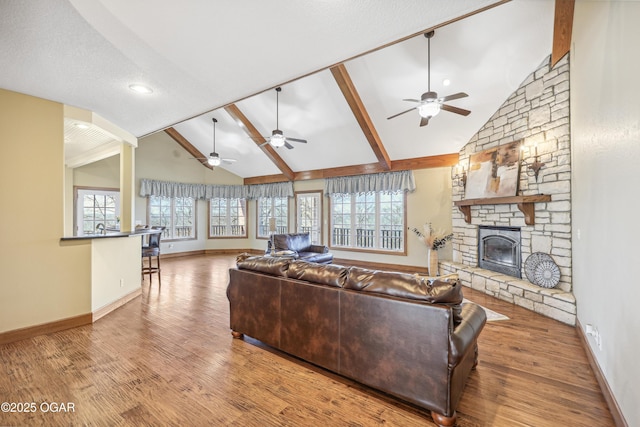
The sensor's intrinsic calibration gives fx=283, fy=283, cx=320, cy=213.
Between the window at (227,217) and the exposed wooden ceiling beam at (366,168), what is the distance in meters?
0.90

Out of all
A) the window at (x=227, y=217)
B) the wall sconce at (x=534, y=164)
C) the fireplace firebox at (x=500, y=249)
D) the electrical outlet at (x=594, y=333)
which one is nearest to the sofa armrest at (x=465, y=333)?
the electrical outlet at (x=594, y=333)

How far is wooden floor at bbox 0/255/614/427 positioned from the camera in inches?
70.5

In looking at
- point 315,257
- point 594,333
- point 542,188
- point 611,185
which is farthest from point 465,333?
point 315,257

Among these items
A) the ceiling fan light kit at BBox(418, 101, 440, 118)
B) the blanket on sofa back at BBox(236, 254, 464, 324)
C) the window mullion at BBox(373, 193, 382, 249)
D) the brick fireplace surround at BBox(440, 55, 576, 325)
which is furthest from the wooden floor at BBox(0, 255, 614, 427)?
the window mullion at BBox(373, 193, 382, 249)

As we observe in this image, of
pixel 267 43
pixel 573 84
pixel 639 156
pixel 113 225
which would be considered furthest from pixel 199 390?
pixel 113 225

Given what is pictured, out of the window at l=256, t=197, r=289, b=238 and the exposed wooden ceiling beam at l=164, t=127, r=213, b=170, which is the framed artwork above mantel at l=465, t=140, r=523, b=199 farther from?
the exposed wooden ceiling beam at l=164, t=127, r=213, b=170

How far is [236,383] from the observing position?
2.14 m

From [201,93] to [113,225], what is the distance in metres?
6.12

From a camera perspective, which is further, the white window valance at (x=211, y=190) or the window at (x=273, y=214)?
the window at (x=273, y=214)

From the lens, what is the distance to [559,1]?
3.20 meters

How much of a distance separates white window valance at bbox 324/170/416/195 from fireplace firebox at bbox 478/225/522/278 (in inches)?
75.9

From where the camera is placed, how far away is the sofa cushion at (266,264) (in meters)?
2.54

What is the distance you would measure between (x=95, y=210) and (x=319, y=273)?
24.4ft

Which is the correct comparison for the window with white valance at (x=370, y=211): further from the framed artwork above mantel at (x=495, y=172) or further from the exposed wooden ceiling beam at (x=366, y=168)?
the framed artwork above mantel at (x=495, y=172)
